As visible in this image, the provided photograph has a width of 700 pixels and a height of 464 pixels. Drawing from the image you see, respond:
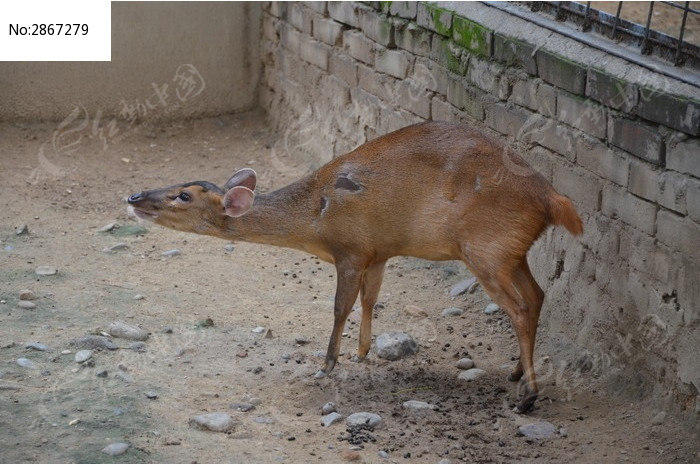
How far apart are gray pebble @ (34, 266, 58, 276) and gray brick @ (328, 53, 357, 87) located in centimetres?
309

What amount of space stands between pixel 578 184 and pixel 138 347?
2.78 m

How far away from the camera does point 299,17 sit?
1003 cm

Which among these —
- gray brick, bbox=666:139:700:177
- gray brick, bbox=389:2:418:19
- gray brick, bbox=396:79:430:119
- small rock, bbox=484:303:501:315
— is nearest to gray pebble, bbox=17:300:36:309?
small rock, bbox=484:303:501:315

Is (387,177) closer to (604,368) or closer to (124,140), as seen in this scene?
(604,368)

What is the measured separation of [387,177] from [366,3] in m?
3.17

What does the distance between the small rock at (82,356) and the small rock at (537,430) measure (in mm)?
2453

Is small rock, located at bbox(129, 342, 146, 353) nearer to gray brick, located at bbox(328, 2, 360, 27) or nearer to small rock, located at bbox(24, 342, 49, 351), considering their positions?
small rock, located at bbox(24, 342, 49, 351)

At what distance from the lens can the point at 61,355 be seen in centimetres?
604

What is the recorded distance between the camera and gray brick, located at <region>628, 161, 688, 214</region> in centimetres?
533

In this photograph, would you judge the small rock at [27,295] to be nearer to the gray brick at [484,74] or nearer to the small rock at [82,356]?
the small rock at [82,356]

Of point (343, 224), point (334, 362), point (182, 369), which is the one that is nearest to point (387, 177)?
point (343, 224)

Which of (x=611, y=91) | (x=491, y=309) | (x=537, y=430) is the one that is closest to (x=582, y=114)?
(x=611, y=91)

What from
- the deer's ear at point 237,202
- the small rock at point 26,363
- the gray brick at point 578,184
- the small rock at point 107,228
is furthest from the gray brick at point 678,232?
the small rock at point 107,228

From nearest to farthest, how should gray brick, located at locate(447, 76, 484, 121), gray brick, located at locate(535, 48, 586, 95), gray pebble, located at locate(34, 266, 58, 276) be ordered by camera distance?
gray brick, located at locate(535, 48, 586, 95) < gray brick, located at locate(447, 76, 484, 121) < gray pebble, located at locate(34, 266, 58, 276)
